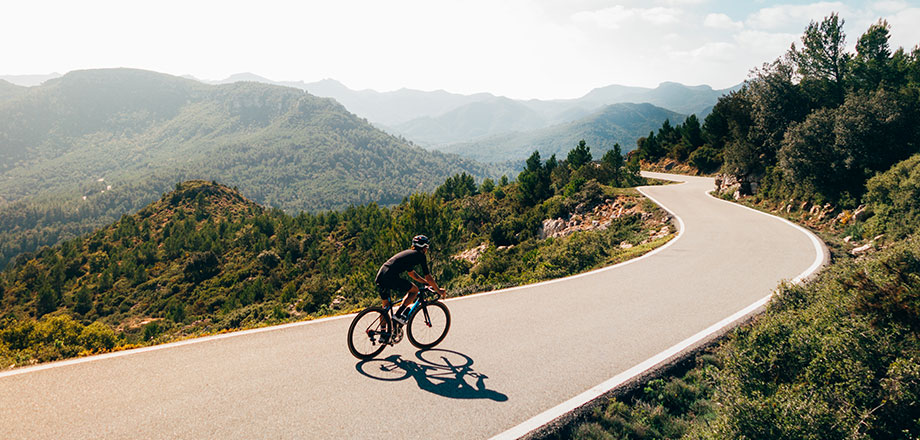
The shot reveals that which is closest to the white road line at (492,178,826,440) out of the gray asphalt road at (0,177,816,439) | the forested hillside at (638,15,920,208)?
the gray asphalt road at (0,177,816,439)

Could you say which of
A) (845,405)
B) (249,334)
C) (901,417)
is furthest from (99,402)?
(901,417)

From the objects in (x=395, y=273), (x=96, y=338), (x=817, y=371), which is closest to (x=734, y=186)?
(x=817, y=371)

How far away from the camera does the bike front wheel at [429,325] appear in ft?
19.9

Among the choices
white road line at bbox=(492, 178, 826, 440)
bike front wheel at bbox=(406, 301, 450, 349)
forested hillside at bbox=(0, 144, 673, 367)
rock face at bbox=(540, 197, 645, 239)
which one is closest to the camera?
white road line at bbox=(492, 178, 826, 440)

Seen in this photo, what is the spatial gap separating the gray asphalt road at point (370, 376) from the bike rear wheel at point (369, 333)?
194 mm

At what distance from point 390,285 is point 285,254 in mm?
55858

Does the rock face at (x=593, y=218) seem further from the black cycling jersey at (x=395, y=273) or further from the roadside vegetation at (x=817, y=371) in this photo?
the black cycling jersey at (x=395, y=273)

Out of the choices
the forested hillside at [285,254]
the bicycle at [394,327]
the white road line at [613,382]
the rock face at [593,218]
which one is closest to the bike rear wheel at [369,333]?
the bicycle at [394,327]

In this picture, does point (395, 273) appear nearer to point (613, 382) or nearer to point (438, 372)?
point (438, 372)

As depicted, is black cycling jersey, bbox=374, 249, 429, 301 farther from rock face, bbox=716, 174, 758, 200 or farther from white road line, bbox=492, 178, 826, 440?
rock face, bbox=716, 174, 758, 200

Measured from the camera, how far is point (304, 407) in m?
4.38

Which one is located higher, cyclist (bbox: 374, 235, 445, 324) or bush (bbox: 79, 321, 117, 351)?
cyclist (bbox: 374, 235, 445, 324)

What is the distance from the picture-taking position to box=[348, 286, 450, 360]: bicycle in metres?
5.71

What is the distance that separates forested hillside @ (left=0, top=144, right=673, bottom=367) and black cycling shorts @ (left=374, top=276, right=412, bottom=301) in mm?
3273
